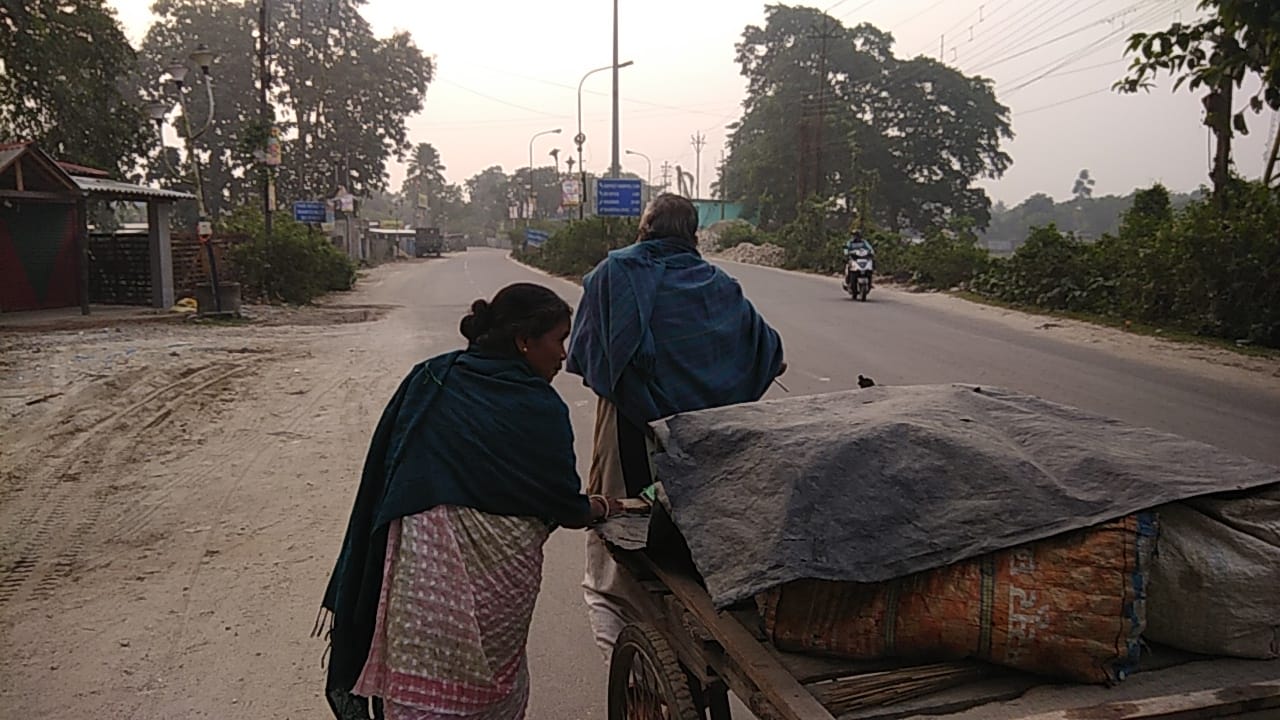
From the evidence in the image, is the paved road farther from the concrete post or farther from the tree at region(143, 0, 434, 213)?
the tree at region(143, 0, 434, 213)

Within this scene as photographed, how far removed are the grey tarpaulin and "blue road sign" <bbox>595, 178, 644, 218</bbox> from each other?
2903cm

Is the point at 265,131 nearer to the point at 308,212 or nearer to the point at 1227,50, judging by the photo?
the point at 308,212

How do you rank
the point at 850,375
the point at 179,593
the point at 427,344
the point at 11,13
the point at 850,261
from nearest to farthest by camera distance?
the point at 179,593 < the point at 850,375 < the point at 427,344 < the point at 11,13 < the point at 850,261

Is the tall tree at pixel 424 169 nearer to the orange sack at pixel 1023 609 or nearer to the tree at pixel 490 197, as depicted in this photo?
the tree at pixel 490 197

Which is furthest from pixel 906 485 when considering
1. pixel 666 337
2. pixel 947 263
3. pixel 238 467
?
pixel 947 263

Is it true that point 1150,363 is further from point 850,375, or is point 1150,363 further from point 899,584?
point 899,584

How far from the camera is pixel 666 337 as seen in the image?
10.6ft

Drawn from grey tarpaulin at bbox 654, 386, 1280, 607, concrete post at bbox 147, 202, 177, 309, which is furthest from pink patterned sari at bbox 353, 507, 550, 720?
concrete post at bbox 147, 202, 177, 309

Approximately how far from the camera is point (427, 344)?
14.0 meters

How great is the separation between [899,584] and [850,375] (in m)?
8.88

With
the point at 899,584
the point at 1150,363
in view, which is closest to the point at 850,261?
the point at 1150,363

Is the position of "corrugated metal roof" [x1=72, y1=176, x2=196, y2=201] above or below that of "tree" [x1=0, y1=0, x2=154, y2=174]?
below

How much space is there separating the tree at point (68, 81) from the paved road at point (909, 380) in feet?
29.3

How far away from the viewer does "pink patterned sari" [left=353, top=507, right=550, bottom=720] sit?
7.68 ft
